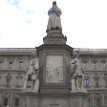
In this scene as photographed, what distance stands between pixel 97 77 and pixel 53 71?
31.6 meters

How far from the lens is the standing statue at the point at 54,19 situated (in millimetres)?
15772

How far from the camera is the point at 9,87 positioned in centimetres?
4456

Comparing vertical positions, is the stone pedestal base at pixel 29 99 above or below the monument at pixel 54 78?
below

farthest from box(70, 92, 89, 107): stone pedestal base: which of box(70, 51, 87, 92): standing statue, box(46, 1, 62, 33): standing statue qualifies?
box(46, 1, 62, 33): standing statue

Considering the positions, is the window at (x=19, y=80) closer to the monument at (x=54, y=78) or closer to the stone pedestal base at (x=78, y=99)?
the monument at (x=54, y=78)

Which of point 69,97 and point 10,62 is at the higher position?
point 10,62

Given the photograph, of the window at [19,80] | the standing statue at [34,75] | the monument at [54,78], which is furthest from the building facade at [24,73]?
the standing statue at [34,75]

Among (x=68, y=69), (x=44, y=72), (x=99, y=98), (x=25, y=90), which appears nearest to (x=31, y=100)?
(x=25, y=90)

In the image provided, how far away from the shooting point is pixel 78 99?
13.1 metres

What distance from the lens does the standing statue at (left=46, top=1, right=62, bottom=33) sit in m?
15.8

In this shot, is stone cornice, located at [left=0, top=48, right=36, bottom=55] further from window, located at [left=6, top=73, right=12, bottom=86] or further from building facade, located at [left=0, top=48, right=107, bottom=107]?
window, located at [left=6, top=73, right=12, bottom=86]

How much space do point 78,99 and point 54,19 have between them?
517 centimetres

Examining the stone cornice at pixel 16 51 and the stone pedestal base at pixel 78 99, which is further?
the stone cornice at pixel 16 51

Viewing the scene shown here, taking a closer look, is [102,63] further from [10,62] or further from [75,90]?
[75,90]
